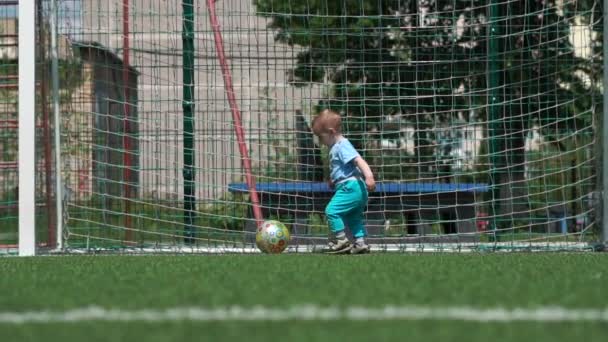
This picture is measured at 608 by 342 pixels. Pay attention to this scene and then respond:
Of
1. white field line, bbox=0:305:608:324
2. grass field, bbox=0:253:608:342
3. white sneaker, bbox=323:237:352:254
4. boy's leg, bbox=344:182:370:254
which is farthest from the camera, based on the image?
boy's leg, bbox=344:182:370:254

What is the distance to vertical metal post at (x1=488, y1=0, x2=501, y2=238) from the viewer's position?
877 cm

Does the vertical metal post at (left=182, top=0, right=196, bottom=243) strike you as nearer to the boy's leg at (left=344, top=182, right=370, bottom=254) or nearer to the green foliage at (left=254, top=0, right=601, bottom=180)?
the green foliage at (left=254, top=0, right=601, bottom=180)

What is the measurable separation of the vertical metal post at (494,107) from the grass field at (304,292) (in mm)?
2742

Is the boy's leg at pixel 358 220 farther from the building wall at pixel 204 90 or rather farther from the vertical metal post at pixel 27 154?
the vertical metal post at pixel 27 154

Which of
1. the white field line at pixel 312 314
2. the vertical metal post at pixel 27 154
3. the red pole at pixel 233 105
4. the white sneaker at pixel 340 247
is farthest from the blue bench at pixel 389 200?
the white field line at pixel 312 314

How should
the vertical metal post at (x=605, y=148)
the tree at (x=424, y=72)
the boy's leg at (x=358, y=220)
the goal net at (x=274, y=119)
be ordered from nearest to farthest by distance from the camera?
the boy's leg at (x=358, y=220) → the vertical metal post at (x=605, y=148) → the goal net at (x=274, y=119) → the tree at (x=424, y=72)

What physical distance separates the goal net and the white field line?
496cm

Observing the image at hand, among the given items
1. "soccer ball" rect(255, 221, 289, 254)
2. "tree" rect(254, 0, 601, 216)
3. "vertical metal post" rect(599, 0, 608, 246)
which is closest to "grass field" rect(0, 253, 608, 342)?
"soccer ball" rect(255, 221, 289, 254)

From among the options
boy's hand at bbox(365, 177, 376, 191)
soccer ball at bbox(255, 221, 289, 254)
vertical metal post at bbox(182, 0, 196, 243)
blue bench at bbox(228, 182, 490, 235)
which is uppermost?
vertical metal post at bbox(182, 0, 196, 243)

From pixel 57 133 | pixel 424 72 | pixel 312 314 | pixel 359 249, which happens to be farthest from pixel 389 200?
pixel 312 314

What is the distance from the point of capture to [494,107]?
8844 millimetres

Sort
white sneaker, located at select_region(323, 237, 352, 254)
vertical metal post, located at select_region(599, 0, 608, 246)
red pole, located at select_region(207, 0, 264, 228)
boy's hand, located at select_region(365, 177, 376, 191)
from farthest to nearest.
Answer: red pole, located at select_region(207, 0, 264, 228)
vertical metal post, located at select_region(599, 0, 608, 246)
white sneaker, located at select_region(323, 237, 352, 254)
boy's hand, located at select_region(365, 177, 376, 191)

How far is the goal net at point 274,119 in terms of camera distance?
854 cm

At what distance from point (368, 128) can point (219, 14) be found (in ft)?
6.21
